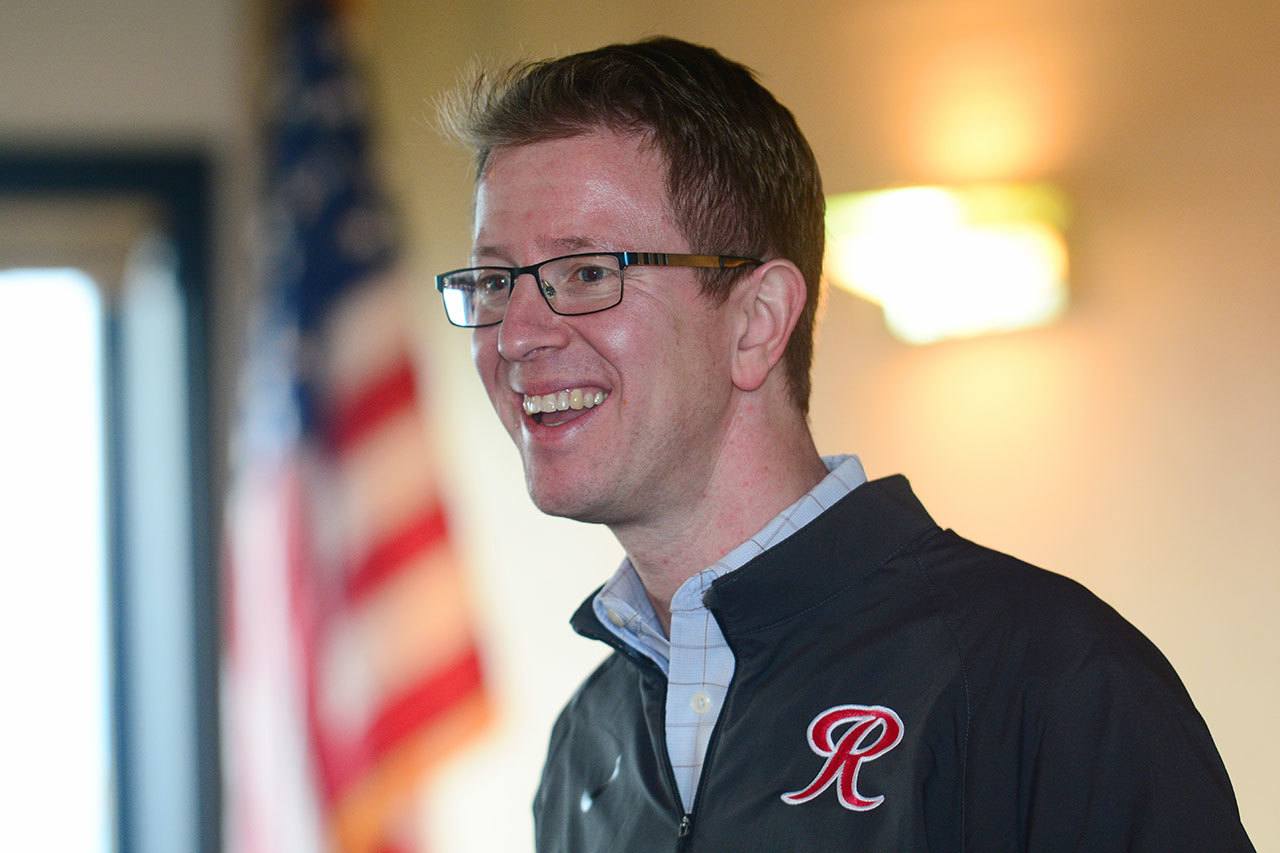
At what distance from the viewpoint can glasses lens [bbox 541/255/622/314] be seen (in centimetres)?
119

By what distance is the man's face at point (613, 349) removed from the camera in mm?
1175

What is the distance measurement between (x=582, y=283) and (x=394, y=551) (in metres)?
1.52

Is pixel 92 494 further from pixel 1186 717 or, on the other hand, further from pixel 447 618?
pixel 1186 717

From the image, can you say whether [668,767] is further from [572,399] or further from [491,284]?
[491,284]

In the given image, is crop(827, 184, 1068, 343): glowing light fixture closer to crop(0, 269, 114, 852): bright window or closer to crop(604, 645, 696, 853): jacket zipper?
crop(604, 645, 696, 853): jacket zipper

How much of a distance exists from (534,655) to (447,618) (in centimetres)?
22

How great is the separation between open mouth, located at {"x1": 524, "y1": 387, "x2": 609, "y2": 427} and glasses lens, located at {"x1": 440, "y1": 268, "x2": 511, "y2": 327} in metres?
0.09

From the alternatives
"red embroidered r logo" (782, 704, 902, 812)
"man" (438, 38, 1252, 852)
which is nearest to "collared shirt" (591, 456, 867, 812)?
"man" (438, 38, 1252, 852)

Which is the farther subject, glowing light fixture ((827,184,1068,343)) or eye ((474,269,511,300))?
glowing light fixture ((827,184,1068,343))

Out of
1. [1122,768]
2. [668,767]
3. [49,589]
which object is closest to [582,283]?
[668,767]

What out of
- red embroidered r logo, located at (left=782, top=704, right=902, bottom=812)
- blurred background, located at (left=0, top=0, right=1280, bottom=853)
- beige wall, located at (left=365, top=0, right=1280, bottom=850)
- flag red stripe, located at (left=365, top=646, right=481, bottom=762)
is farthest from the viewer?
flag red stripe, located at (left=365, top=646, right=481, bottom=762)

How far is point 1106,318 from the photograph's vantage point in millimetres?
1553

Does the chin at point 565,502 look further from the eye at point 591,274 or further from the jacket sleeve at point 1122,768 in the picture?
the jacket sleeve at point 1122,768

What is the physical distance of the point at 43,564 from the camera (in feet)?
9.52
